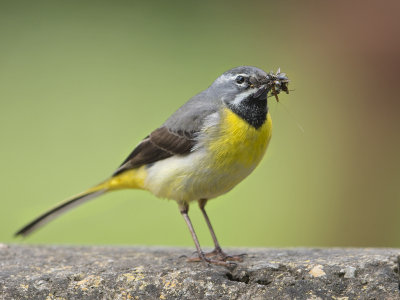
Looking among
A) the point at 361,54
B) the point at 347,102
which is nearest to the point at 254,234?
the point at 347,102

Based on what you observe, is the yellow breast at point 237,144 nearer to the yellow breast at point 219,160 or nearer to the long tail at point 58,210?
the yellow breast at point 219,160

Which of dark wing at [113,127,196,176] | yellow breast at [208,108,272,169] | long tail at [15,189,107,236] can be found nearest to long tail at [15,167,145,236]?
long tail at [15,189,107,236]

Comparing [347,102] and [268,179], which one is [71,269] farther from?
[347,102]

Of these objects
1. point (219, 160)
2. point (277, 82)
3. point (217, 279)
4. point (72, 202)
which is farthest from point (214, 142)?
point (72, 202)

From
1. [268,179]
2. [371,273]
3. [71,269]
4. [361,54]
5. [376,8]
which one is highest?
[376,8]

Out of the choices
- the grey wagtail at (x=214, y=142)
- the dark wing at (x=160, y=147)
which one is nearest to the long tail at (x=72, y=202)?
the dark wing at (x=160, y=147)

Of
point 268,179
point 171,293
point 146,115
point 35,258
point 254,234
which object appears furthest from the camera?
point 146,115

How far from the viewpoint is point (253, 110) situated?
525 centimetres

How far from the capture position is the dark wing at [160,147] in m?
5.36

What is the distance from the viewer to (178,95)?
920 cm

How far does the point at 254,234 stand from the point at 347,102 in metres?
2.07

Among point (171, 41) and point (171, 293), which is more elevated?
point (171, 41)

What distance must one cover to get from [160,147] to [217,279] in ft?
4.29

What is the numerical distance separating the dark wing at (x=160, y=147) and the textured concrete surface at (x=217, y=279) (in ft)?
2.87
